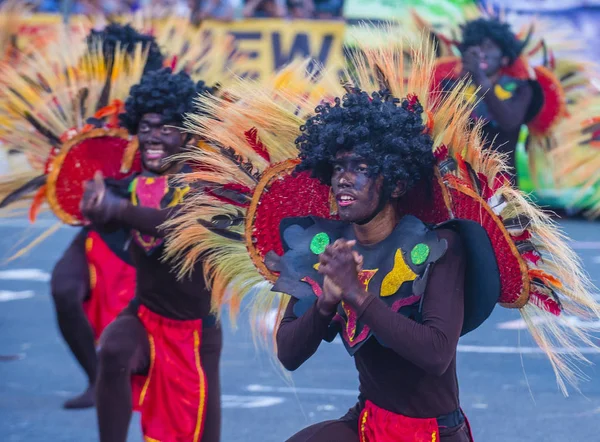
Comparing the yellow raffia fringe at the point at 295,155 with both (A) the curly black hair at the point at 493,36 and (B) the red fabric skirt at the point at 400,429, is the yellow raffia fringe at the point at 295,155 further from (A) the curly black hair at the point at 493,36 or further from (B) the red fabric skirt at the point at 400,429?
(A) the curly black hair at the point at 493,36

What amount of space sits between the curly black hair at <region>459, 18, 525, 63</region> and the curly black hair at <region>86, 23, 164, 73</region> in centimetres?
214

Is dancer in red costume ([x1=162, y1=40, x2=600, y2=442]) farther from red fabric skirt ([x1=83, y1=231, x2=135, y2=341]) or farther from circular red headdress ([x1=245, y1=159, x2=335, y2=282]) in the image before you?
red fabric skirt ([x1=83, y1=231, x2=135, y2=341])

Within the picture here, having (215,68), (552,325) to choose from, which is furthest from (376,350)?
(215,68)

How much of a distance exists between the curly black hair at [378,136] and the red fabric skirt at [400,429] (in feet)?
2.12

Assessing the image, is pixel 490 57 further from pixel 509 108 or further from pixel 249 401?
pixel 249 401

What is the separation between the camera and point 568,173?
6.59 metres

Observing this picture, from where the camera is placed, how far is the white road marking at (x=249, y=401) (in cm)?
605

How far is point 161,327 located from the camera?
4488 millimetres

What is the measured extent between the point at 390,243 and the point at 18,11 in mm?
5783

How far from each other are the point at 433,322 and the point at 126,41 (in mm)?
3823

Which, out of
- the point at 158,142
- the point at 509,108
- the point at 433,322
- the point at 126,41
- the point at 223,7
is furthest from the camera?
the point at 223,7

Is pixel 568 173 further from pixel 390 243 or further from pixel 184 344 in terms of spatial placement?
pixel 390 243

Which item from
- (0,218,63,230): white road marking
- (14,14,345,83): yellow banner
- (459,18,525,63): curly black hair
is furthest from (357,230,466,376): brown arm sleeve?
(14,14,345,83): yellow banner

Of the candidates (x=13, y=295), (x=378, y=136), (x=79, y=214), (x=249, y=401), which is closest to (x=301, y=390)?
(x=249, y=401)
